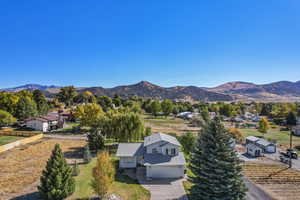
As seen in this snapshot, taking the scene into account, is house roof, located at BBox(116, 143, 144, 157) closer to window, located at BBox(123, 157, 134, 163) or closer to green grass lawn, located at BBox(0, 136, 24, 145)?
window, located at BBox(123, 157, 134, 163)

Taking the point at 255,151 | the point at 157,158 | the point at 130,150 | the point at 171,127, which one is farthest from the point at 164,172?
the point at 171,127

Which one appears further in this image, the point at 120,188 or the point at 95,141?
the point at 95,141

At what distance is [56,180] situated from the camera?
50.4 ft

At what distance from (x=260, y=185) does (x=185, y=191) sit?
9.60m

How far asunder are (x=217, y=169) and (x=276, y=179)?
47.7 ft

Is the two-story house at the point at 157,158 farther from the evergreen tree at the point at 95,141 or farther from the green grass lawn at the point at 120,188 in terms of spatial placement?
the evergreen tree at the point at 95,141

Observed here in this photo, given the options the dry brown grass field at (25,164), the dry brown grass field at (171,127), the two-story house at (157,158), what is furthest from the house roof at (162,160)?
the dry brown grass field at (171,127)

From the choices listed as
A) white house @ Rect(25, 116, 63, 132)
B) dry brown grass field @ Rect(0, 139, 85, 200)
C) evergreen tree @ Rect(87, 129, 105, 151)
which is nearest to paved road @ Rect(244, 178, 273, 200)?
dry brown grass field @ Rect(0, 139, 85, 200)

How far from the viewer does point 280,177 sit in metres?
23.6

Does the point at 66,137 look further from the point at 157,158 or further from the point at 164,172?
the point at 164,172

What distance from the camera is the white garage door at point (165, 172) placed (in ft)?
70.4

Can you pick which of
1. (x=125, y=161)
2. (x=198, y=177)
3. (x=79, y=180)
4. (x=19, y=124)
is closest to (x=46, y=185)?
(x=79, y=180)

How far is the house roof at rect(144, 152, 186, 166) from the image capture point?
21.5 metres

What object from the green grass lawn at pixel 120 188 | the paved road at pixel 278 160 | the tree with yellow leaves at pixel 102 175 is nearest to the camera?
the tree with yellow leaves at pixel 102 175
